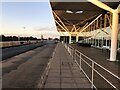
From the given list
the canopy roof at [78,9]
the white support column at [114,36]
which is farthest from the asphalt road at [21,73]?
the canopy roof at [78,9]

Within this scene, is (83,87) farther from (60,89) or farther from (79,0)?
(79,0)

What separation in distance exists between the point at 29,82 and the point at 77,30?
7078cm

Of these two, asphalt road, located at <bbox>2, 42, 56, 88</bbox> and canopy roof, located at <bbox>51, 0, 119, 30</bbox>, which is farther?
canopy roof, located at <bbox>51, 0, 119, 30</bbox>

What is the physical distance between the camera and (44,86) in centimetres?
723

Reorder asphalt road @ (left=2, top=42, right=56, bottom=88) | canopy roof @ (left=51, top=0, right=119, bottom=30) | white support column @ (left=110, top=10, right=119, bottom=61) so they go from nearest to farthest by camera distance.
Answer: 1. asphalt road @ (left=2, top=42, right=56, bottom=88)
2. white support column @ (left=110, top=10, right=119, bottom=61)
3. canopy roof @ (left=51, top=0, right=119, bottom=30)

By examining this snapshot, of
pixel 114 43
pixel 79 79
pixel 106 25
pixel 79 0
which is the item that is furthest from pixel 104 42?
pixel 79 79

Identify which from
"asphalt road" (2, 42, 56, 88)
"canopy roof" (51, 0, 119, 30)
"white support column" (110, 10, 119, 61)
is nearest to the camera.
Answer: "asphalt road" (2, 42, 56, 88)

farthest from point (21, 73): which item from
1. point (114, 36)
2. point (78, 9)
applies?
point (78, 9)

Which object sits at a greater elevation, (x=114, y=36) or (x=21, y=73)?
(x=114, y=36)

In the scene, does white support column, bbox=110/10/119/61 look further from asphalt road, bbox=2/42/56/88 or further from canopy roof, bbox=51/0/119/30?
canopy roof, bbox=51/0/119/30

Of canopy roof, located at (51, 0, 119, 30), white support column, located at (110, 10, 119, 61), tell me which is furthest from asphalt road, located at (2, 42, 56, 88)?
canopy roof, located at (51, 0, 119, 30)

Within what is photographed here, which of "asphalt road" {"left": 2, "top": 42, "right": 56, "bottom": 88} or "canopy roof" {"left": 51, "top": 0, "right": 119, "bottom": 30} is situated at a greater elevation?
"canopy roof" {"left": 51, "top": 0, "right": 119, "bottom": 30}

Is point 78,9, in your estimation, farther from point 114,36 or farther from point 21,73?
point 21,73

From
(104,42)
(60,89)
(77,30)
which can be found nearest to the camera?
(60,89)
